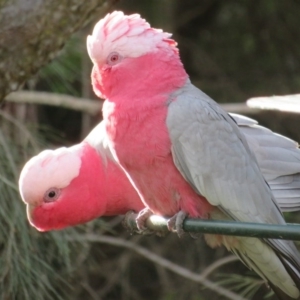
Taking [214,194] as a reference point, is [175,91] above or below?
above

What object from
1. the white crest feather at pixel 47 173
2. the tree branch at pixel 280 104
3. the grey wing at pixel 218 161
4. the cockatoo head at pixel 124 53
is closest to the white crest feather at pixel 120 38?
the cockatoo head at pixel 124 53

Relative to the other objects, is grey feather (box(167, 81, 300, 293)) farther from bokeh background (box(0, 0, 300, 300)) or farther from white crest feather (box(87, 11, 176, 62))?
bokeh background (box(0, 0, 300, 300))

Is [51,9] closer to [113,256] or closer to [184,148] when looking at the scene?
[184,148]

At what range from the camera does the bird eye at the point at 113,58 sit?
184 cm

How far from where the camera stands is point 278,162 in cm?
215

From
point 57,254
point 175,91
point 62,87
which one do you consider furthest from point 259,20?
point 175,91

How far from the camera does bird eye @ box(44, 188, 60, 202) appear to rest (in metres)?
2.14

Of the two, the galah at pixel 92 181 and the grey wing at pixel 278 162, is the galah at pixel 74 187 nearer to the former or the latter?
the galah at pixel 92 181

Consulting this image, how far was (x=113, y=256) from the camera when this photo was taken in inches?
146

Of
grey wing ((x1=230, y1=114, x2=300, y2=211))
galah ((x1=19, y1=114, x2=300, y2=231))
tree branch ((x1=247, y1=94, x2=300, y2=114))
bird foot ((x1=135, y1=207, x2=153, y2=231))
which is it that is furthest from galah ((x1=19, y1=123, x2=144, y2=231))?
tree branch ((x1=247, y1=94, x2=300, y2=114))

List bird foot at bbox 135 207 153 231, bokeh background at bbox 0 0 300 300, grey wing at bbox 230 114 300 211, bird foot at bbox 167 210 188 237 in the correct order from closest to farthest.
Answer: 1. bird foot at bbox 167 210 188 237
2. bird foot at bbox 135 207 153 231
3. grey wing at bbox 230 114 300 211
4. bokeh background at bbox 0 0 300 300

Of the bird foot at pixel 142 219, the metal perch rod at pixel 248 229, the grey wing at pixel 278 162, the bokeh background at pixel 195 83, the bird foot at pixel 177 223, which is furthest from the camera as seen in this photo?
the bokeh background at pixel 195 83

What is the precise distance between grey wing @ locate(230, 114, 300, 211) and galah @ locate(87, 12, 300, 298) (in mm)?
162

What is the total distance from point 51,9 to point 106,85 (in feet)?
1.05
